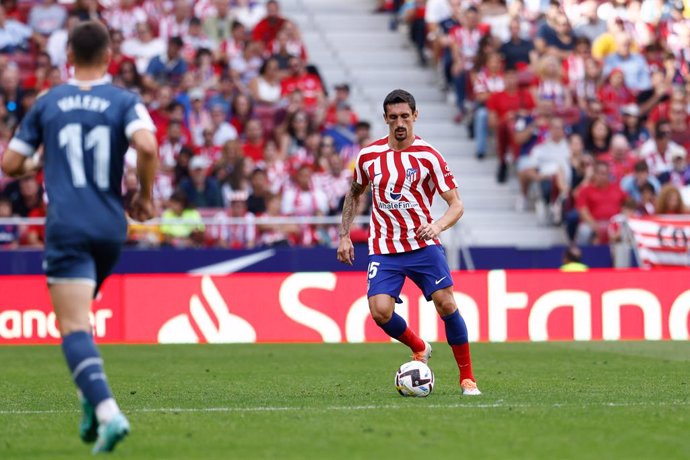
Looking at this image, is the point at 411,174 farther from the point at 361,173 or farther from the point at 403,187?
the point at 361,173

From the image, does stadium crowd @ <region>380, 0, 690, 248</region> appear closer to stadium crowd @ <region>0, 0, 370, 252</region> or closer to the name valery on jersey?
stadium crowd @ <region>0, 0, 370, 252</region>

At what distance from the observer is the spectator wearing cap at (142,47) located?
24484mm

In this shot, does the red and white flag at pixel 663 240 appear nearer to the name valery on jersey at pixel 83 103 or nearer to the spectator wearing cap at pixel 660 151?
the spectator wearing cap at pixel 660 151

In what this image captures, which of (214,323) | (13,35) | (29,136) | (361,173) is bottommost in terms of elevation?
(214,323)

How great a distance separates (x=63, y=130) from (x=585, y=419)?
147 inches

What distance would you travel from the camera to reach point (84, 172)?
780cm

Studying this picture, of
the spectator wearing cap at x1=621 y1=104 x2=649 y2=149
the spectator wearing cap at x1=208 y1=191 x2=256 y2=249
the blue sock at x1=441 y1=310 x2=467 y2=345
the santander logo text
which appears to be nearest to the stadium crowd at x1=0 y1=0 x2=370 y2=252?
the spectator wearing cap at x1=208 y1=191 x2=256 y2=249

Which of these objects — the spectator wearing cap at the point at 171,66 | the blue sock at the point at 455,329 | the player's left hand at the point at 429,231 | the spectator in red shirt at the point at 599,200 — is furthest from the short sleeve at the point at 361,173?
the spectator wearing cap at the point at 171,66

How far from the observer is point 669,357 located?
1552 centimetres

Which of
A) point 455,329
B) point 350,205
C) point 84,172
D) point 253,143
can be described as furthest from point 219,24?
point 84,172

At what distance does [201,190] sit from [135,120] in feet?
46.0

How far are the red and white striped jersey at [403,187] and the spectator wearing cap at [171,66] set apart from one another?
525 inches

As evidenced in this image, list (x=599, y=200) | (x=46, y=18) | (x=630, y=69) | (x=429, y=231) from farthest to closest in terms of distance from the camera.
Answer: (x=630, y=69) → (x=46, y=18) → (x=599, y=200) → (x=429, y=231)

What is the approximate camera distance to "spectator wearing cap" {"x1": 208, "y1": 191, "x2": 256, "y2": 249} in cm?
2097
